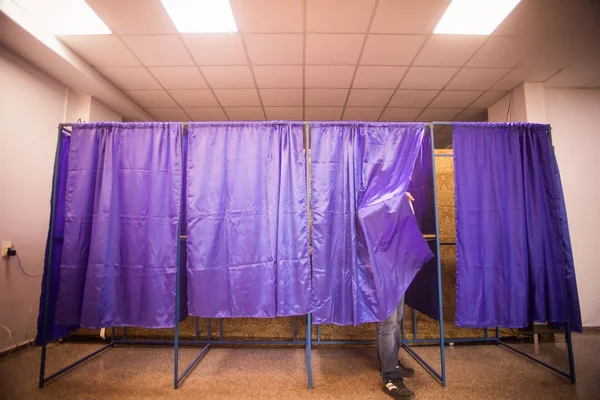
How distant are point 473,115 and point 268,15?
4016 mm

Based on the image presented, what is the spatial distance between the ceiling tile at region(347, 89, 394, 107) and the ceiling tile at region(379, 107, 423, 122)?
32 cm

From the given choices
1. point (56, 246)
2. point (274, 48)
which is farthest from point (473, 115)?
point (56, 246)

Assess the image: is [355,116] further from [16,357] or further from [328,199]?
[16,357]

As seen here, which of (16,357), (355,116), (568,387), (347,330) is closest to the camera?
(568,387)

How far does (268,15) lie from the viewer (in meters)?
2.41

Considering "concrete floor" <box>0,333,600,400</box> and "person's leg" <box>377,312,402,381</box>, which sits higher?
"person's leg" <box>377,312,402,381</box>

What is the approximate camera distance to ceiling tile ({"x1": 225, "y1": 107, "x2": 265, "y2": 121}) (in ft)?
14.2

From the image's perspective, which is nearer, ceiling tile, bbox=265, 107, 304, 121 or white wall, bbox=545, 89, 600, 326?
white wall, bbox=545, 89, 600, 326

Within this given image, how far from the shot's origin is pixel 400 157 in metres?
2.25

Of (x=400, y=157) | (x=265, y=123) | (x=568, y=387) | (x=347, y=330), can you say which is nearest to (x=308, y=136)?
(x=265, y=123)

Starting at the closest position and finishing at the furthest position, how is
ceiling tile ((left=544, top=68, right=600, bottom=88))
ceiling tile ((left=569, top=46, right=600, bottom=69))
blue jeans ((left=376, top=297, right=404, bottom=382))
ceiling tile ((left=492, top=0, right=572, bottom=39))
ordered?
blue jeans ((left=376, top=297, right=404, bottom=382)) → ceiling tile ((left=492, top=0, right=572, bottom=39)) → ceiling tile ((left=569, top=46, right=600, bottom=69)) → ceiling tile ((left=544, top=68, right=600, bottom=88))

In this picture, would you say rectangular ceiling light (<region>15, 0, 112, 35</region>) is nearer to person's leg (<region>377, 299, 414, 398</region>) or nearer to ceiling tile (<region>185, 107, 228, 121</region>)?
ceiling tile (<region>185, 107, 228, 121</region>)

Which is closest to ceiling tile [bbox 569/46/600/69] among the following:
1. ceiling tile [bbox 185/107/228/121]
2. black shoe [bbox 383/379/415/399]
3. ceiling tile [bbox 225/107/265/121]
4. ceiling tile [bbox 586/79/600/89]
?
ceiling tile [bbox 586/79/600/89]

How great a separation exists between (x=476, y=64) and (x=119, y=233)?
4313 mm
